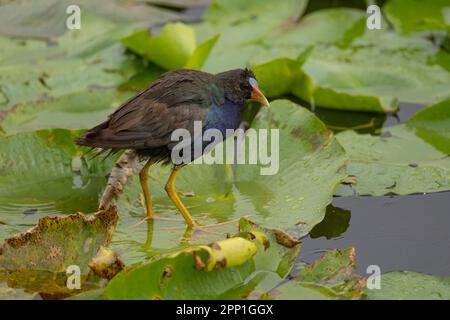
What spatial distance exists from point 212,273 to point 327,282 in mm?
422

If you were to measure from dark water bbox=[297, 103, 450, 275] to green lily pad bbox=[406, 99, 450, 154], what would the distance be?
570mm

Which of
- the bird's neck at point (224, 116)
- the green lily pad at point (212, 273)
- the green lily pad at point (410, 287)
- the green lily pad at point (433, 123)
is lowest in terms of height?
the green lily pad at point (410, 287)

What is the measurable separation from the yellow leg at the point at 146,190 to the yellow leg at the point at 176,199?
93 mm

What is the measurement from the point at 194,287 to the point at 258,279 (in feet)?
0.89

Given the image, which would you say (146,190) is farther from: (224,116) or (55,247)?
(55,247)

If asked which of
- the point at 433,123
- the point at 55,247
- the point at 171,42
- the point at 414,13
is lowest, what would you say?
the point at 55,247

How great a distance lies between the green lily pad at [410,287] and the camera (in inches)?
126

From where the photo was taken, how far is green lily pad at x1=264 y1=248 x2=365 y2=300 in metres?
3.21

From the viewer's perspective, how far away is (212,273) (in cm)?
326

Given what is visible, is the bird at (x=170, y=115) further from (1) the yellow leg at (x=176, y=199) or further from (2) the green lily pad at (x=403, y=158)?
(2) the green lily pad at (x=403, y=158)

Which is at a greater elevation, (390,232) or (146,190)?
(146,190)

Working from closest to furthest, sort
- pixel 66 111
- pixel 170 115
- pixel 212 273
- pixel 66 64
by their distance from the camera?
pixel 212 273, pixel 170 115, pixel 66 111, pixel 66 64

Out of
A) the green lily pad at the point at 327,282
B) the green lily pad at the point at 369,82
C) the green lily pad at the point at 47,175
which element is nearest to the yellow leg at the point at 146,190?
the green lily pad at the point at 47,175

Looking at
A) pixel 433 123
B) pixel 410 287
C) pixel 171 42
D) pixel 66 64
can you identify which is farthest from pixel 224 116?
pixel 66 64
